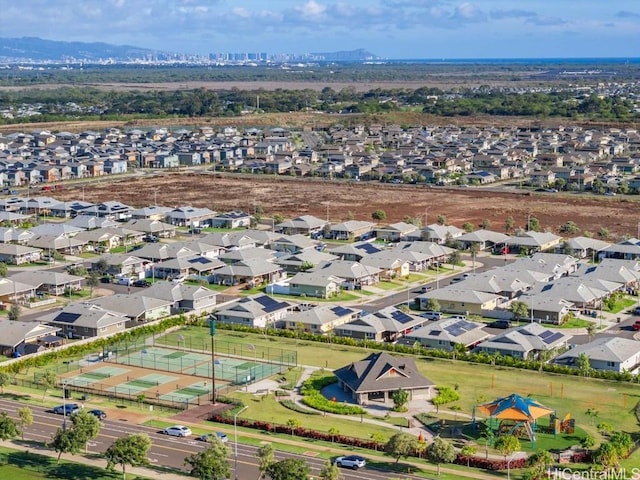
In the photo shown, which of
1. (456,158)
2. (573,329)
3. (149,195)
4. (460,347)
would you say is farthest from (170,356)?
(456,158)

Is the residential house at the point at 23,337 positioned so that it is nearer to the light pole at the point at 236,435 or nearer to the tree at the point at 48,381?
the tree at the point at 48,381

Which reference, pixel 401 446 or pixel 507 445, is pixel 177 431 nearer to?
pixel 401 446

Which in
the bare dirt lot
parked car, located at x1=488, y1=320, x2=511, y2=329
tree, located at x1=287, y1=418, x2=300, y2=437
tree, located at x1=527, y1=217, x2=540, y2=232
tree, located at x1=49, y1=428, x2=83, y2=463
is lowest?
parked car, located at x1=488, y1=320, x2=511, y2=329

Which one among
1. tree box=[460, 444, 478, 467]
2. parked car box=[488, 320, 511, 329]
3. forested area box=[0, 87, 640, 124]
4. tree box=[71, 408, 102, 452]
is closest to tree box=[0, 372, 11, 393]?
tree box=[71, 408, 102, 452]

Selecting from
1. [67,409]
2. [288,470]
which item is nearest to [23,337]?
[67,409]

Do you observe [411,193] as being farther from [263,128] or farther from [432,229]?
[263,128]

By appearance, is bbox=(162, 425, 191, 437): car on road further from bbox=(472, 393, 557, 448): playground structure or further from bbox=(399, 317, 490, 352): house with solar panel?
bbox=(399, 317, 490, 352): house with solar panel
